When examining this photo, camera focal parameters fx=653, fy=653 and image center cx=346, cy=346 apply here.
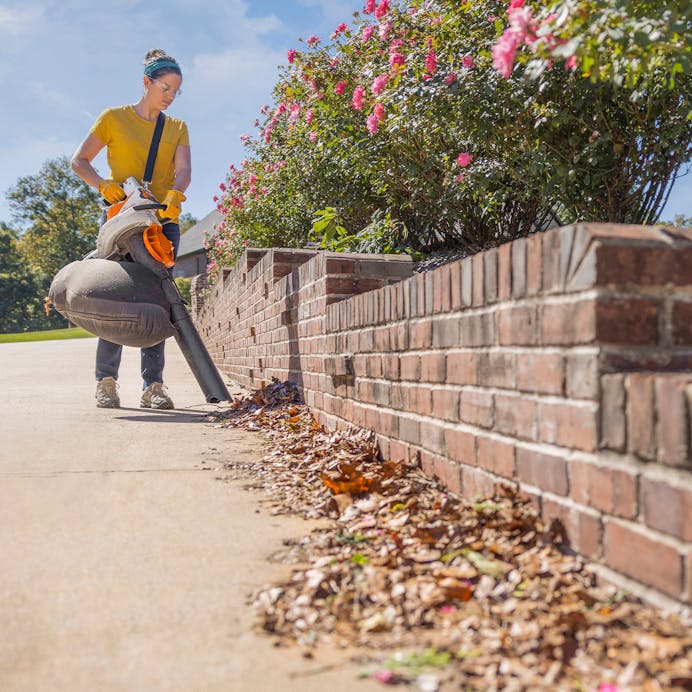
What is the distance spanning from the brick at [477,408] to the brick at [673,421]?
0.68m

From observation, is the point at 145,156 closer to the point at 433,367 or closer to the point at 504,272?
the point at 433,367

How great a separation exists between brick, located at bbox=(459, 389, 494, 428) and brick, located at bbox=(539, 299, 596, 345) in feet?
1.15

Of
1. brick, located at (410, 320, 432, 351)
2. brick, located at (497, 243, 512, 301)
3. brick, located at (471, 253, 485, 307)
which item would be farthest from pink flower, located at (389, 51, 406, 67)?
brick, located at (497, 243, 512, 301)

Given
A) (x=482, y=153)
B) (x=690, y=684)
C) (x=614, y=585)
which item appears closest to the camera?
(x=690, y=684)

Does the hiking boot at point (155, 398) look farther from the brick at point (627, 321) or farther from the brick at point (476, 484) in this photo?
the brick at point (627, 321)

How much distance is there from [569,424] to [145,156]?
14.7ft

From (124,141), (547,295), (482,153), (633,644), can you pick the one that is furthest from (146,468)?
(482,153)

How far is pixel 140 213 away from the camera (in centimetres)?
482

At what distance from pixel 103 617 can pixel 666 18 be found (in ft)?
8.33

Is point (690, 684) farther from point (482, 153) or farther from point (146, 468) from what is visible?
point (482, 153)

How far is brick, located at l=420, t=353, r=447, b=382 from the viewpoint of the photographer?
2.28 meters

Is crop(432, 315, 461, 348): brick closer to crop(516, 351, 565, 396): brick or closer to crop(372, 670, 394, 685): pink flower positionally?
crop(516, 351, 565, 396): brick

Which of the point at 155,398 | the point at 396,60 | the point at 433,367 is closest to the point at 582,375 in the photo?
the point at 433,367

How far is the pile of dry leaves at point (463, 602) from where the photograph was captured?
1195mm
